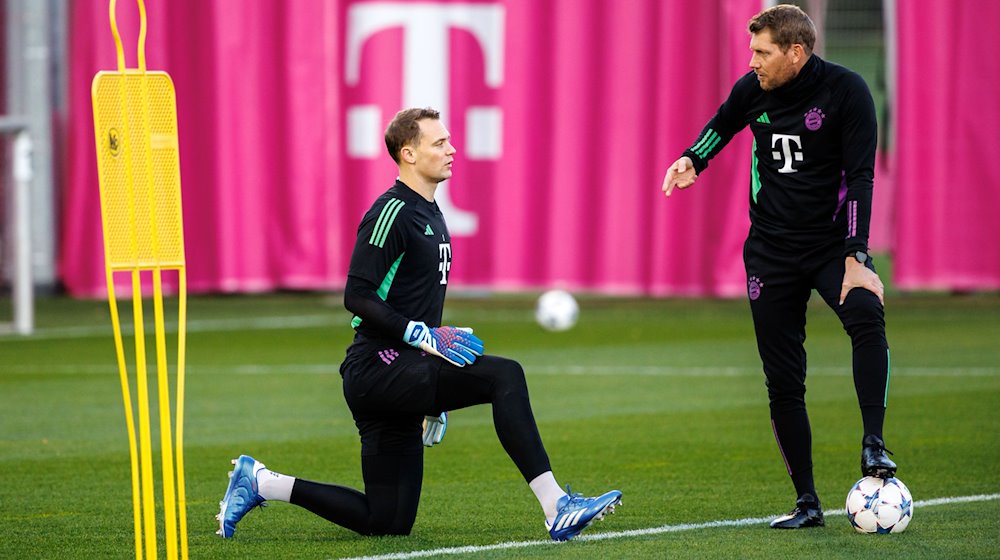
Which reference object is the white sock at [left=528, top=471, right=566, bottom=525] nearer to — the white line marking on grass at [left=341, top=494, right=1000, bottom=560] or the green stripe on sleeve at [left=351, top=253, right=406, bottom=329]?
the white line marking on grass at [left=341, top=494, right=1000, bottom=560]

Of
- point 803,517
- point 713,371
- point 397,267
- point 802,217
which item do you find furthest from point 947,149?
point 397,267

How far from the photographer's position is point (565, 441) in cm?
821

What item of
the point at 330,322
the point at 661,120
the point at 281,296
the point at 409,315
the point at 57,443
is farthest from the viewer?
the point at 281,296

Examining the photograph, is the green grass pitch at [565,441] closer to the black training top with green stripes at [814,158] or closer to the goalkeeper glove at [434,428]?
the goalkeeper glove at [434,428]

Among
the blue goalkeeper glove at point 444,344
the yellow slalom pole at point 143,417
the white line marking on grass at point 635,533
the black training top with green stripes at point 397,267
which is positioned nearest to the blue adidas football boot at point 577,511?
the white line marking on grass at point 635,533

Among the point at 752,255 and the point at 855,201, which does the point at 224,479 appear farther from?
the point at 855,201

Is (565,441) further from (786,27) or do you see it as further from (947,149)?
(947,149)

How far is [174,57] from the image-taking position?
1866 centimetres

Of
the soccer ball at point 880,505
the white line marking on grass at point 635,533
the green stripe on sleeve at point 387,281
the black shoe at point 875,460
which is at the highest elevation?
the green stripe on sleeve at point 387,281

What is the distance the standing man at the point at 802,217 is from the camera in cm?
536

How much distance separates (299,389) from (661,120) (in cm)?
826

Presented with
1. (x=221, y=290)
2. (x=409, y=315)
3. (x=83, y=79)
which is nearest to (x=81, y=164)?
(x=83, y=79)

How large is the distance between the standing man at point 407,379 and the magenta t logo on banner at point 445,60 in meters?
12.8

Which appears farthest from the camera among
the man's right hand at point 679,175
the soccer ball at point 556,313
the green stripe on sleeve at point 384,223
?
the soccer ball at point 556,313
